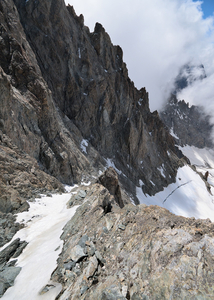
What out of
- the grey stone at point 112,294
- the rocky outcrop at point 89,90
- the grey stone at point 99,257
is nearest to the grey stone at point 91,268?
the grey stone at point 99,257

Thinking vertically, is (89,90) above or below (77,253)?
above

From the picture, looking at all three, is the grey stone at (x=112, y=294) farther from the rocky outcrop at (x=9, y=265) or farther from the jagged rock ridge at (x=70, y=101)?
the jagged rock ridge at (x=70, y=101)

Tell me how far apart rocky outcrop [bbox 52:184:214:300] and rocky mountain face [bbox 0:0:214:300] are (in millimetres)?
26

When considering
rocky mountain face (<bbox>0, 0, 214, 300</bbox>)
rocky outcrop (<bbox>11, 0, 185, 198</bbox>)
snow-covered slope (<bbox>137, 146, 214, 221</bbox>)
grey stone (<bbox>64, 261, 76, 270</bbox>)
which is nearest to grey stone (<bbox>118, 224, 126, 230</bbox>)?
rocky mountain face (<bbox>0, 0, 214, 300</bbox>)

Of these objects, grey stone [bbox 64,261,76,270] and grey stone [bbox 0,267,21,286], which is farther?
grey stone [bbox 0,267,21,286]

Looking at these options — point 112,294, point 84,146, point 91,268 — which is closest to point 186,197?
point 84,146

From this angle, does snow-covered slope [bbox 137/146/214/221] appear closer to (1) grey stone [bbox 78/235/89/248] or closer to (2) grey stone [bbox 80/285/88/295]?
(1) grey stone [bbox 78/235/89/248]

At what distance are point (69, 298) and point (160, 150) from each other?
272 ft

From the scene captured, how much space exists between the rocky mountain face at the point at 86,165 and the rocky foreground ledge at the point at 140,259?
1.1 inches

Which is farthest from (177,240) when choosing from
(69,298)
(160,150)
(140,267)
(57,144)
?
(160,150)

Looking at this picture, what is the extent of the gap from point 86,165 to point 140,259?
102 ft

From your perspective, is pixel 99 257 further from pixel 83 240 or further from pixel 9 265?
pixel 9 265

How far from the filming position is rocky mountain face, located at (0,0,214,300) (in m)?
4.68

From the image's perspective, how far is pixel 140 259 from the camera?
5129mm
